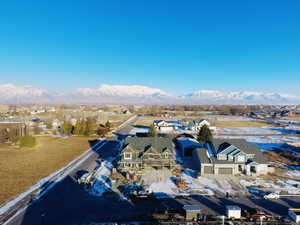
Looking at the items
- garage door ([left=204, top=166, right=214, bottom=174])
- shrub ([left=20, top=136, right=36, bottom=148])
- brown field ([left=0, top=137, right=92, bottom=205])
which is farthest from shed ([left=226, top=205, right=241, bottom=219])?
shrub ([left=20, top=136, right=36, bottom=148])

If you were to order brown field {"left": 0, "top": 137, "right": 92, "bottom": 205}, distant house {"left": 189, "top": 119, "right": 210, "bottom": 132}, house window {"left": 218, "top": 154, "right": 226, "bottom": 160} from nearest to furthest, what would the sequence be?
brown field {"left": 0, "top": 137, "right": 92, "bottom": 205} < house window {"left": 218, "top": 154, "right": 226, "bottom": 160} < distant house {"left": 189, "top": 119, "right": 210, "bottom": 132}

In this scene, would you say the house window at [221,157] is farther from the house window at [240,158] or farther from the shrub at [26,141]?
the shrub at [26,141]

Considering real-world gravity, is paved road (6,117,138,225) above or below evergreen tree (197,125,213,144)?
below

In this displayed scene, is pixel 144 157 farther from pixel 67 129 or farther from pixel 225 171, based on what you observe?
pixel 67 129

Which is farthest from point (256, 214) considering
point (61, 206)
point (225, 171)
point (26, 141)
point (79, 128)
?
point (79, 128)

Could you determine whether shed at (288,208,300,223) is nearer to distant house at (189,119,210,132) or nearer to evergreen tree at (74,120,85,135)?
distant house at (189,119,210,132)

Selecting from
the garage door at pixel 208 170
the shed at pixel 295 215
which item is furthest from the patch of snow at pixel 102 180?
the shed at pixel 295 215

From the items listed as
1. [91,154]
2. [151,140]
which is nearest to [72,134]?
[91,154]
